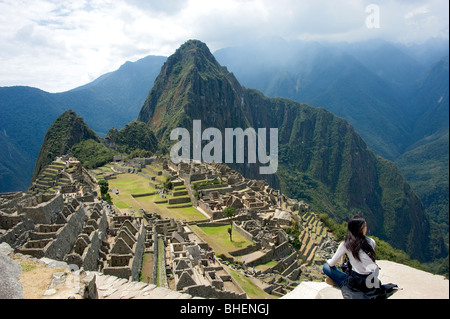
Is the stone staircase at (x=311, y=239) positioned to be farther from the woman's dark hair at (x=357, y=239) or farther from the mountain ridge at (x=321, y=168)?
the mountain ridge at (x=321, y=168)

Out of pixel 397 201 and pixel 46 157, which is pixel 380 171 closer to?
pixel 397 201

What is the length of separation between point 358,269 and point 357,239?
20.0 inches

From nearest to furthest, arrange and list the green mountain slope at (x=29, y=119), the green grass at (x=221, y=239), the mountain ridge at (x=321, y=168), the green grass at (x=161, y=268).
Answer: the green grass at (x=161, y=268), the green grass at (x=221, y=239), the green mountain slope at (x=29, y=119), the mountain ridge at (x=321, y=168)

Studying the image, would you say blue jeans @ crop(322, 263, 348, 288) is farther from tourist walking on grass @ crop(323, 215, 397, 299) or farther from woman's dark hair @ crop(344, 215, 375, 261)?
woman's dark hair @ crop(344, 215, 375, 261)

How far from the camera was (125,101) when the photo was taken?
196 m

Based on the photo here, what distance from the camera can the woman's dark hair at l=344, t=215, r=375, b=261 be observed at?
584 cm

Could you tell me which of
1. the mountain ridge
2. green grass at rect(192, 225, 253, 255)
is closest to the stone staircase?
green grass at rect(192, 225, 253, 255)

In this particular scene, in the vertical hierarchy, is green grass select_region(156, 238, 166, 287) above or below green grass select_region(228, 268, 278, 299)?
above

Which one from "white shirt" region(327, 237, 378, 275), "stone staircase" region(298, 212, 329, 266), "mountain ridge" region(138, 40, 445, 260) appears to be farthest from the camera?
"mountain ridge" region(138, 40, 445, 260)

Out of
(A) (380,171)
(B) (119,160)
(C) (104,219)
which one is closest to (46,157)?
(B) (119,160)

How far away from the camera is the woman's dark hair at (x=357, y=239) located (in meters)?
5.84

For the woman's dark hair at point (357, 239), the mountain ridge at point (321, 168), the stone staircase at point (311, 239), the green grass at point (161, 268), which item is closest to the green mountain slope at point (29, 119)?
the mountain ridge at point (321, 168)

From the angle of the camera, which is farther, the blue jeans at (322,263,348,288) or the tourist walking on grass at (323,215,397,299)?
the blue jeans at (322,263,348,288)

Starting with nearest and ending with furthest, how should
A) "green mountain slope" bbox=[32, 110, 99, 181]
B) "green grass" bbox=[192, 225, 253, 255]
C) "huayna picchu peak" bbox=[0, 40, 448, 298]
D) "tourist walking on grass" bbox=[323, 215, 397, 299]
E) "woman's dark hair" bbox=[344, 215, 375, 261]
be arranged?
1. "tourist walking on grass" bbox=[323, 215, 397, 299]
2. "woman's dark hair" bbox=[344, 215, 375, 261]
3. "huayna picchu peak" bbox=[0, 40, 448, 298]
4. "green grass" bbox=[192, 225, 253, 255]
5. "green mountain slope" bbox=[32, 110, 99, 181]
